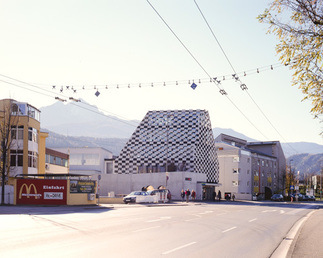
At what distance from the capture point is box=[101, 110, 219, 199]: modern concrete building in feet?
232

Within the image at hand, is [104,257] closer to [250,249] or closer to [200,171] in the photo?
[250,249]

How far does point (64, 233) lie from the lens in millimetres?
16188

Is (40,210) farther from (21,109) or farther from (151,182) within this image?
(151,182)

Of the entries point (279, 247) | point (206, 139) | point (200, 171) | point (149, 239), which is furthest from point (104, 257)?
point (206, 139)

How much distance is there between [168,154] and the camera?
75.2 metres

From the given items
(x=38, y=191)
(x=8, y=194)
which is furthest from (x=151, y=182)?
(x=38, y=191)

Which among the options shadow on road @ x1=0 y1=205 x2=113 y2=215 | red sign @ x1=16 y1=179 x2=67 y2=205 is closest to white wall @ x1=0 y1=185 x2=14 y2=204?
red sign @ x1=16 y1=179 x2=67 y2=205

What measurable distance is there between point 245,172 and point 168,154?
24774 mm

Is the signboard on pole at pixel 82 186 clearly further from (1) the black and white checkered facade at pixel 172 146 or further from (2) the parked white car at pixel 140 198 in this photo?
(1) the black and white checkered facade at pixel 172 146

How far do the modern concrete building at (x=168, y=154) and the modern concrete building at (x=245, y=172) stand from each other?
792cm

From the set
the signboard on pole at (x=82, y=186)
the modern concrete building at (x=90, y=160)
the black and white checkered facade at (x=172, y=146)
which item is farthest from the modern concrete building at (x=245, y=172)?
the signboard on pole at (x=82, y=186)

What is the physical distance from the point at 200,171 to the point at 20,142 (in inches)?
1298

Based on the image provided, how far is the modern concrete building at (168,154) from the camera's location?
7075 centimetres

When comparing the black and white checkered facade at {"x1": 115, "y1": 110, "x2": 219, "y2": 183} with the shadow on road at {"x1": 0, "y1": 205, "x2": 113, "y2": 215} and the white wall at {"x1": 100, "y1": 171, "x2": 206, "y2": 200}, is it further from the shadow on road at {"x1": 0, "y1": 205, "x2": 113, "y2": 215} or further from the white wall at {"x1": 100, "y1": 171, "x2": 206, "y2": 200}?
the shadow on road at {"x1": 0, "y1": 205, "x2": 113, "y2": 215}
